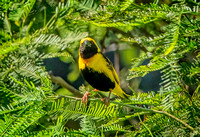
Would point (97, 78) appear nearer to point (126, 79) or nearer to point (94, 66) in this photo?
point (94, 66)

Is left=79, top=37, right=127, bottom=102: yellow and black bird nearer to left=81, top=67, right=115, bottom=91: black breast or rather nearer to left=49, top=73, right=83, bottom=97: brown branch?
left=81, top=67, right=115, bottom=91: black breast

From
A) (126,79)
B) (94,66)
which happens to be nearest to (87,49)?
(94,66)

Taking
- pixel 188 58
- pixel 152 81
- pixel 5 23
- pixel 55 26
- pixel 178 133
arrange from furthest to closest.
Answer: pixel 152 81
pixel 5 23
pixel 55 26
pixel 188 58
pixel 178 133

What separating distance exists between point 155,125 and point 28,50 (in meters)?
0.49

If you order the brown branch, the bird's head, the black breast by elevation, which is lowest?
the brown branch

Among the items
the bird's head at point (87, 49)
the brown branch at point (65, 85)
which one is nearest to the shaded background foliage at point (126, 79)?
the bird's head at point (87, 49)

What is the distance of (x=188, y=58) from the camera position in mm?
851

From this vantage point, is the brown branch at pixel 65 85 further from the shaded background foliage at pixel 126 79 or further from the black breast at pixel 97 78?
the black breast at pixel 97 78

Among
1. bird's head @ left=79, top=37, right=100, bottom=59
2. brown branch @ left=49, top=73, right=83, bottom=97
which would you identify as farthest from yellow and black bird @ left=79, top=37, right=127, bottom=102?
brown branch @ left=49, top=73, right=83, bottom=97

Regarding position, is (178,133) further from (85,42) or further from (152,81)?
(152,81)

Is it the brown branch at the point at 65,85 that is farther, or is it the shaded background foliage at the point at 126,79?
the brown branch at the point at 65,85

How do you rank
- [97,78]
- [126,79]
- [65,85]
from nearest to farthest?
[126,79]
[97,78]
[65,85]

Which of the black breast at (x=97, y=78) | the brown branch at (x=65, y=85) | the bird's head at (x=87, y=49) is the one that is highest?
the bird's head at (x=87, y=49)

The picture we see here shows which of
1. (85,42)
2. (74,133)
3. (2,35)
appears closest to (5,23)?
(2,35)
